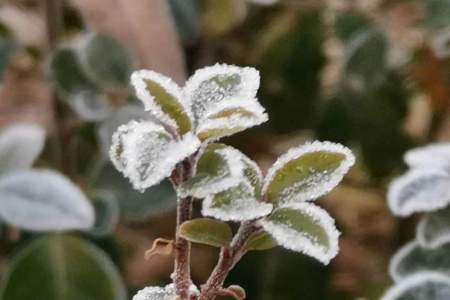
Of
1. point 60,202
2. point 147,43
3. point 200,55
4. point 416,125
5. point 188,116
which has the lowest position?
point 188,116

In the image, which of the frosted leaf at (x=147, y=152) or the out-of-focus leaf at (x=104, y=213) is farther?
the out-of-focus leaf at (x=104, y=213)

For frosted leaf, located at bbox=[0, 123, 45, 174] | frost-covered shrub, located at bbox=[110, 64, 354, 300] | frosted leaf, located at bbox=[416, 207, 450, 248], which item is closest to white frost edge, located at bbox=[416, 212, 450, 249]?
frosted leaf, located at bbox=[416, 207, 450, 248]

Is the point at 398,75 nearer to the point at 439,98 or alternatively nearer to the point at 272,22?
the point at 439,98

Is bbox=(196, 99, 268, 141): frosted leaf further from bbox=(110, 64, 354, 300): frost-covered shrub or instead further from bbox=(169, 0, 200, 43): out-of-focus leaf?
bbox=(169, 0, 200, 43): out-of-focus leaf

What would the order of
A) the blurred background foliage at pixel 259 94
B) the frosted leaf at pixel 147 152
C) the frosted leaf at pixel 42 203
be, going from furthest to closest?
the blurred background foliage at pixel 259 94 < the frosted leaf at pixel 42 203 < the frosted leaf at pixel 147 152

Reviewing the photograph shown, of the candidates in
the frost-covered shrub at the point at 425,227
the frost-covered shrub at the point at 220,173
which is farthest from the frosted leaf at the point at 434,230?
the frost-covered shrub at the point at 220,173

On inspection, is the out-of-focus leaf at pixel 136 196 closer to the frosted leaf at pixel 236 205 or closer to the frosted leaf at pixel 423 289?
the frosted leaf at pixel 423 289

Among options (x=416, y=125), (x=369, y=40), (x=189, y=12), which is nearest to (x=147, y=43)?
(x=189, y=12)
